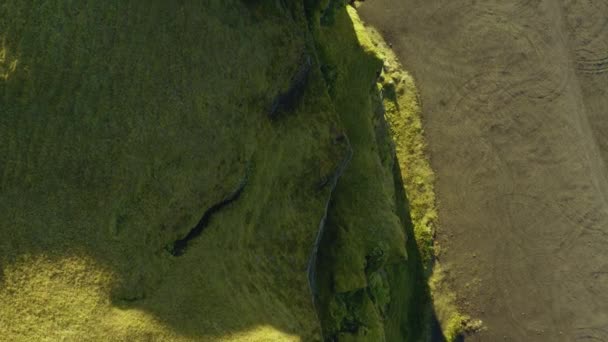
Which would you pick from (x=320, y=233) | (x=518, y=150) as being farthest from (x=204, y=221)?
(x=518, y=150)

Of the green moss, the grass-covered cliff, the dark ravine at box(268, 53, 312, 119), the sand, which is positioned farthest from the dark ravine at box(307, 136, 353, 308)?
the sand

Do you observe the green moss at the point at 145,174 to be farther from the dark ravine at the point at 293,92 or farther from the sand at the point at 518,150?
the sand at the point at 518,150

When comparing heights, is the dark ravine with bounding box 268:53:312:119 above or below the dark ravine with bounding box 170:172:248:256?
above

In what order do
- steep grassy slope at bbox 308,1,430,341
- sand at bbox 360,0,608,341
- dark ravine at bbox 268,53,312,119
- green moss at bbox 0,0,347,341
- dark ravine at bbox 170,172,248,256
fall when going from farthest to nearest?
sand at bbox 360,0,608,341, steep grassy slope at bbox 308,1,430,341, dark ravine at bbox 268,53,312,119, dark ravine at bbox 170,172,248,256, green moss at bbox 0,0,347,341

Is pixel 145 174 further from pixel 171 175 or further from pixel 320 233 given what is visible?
pixel 320 233

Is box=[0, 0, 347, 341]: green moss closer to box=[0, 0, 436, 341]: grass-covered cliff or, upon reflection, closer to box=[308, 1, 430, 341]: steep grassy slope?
box=[0, 0, 436, 341]: grass-covered cliff
